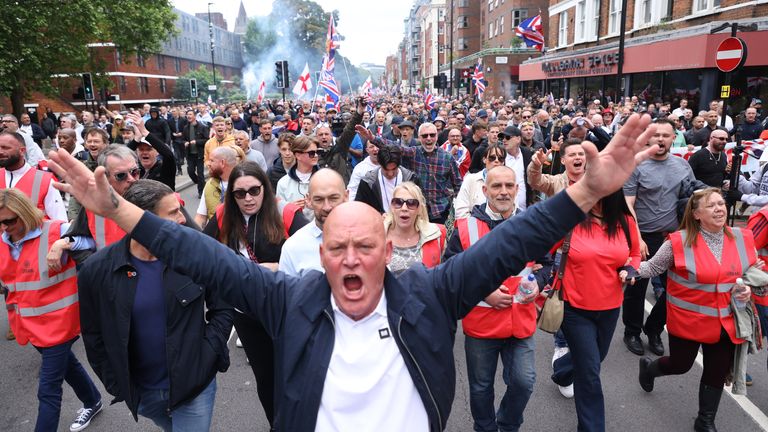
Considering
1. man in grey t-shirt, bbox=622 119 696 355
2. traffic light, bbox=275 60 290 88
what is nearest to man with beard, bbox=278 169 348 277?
man in grey t-shirt, bbox=622 119 696 355

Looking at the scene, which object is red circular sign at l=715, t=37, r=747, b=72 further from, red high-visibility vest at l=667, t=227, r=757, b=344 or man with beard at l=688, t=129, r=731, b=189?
red high-visibility vest at l=667, t=227, r=757, b=344

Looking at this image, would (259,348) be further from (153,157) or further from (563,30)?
(563,30)

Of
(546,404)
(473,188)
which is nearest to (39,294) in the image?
(546,404)

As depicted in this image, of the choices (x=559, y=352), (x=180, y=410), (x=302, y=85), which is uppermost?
(x=302, y=85)

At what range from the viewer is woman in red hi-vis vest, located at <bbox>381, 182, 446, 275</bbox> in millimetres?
3861

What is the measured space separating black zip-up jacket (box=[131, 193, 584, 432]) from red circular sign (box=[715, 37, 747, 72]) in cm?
924

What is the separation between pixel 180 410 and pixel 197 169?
10.9 meters

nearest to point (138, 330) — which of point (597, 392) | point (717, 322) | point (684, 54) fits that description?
Answer: point (597, 392)

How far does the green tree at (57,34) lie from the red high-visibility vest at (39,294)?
769 inches

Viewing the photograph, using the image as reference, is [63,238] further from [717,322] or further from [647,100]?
[647,100]

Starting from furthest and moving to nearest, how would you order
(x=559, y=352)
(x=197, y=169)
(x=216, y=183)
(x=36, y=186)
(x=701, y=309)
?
(x=197, y=169) < (x=216, y=183) < (x=36, y=186) < (x=559, y=352) < (x=701, y=309)

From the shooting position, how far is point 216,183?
17.3 feet

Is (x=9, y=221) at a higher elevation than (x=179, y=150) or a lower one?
higher

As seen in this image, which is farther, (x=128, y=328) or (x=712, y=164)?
(x=712, y=164)
